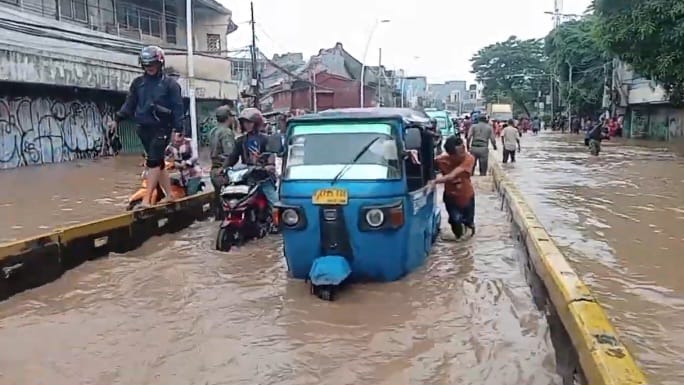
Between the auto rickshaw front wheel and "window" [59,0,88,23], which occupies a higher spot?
"window" [59,0,88,23]

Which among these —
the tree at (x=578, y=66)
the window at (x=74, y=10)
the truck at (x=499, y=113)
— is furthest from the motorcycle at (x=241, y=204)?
the tree at (x=578, y=66)

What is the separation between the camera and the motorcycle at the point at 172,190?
9648mm

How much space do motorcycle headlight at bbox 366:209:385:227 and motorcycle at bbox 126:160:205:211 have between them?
3837 mm

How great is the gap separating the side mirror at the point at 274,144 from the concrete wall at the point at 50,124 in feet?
52.7

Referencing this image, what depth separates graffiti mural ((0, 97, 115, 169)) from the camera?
2197 cm

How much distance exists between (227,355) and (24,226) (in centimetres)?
718

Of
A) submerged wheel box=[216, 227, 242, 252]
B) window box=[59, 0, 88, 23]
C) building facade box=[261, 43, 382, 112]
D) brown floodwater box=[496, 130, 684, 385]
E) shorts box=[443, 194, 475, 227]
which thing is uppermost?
window box=[59, 0, 88, 23]

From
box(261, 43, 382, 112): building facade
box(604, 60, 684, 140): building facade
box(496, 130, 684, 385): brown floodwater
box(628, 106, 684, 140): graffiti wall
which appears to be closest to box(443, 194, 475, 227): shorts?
box(496, 130, 684, 385): brown floodwater

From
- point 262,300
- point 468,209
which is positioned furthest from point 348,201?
point 468,209

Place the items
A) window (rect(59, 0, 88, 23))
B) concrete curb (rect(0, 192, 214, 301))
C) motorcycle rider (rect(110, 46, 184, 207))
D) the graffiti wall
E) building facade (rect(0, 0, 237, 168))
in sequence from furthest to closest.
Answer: the graffiti wall < window (rect(59, 0, 88, 23)) < building facade (rect(0, 0, 237, 168)) < motorcycle rider (rect(110, 46, 184, 207)) < concrete curb (rect(0, 192, 214, 301))

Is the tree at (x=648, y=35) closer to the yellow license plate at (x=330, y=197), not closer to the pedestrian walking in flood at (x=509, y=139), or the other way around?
the pedestrian walking in flood at (x=509, y=139)

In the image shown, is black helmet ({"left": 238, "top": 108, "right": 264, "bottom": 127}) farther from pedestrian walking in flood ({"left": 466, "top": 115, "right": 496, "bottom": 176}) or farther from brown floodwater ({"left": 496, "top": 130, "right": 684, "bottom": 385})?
pedestrian walking in flood ({"left": 466, "top": 115, "right": 496, "bottom": 176})

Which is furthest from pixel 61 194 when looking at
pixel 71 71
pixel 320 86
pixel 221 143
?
pixel 320 86

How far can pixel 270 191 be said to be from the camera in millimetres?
8992
